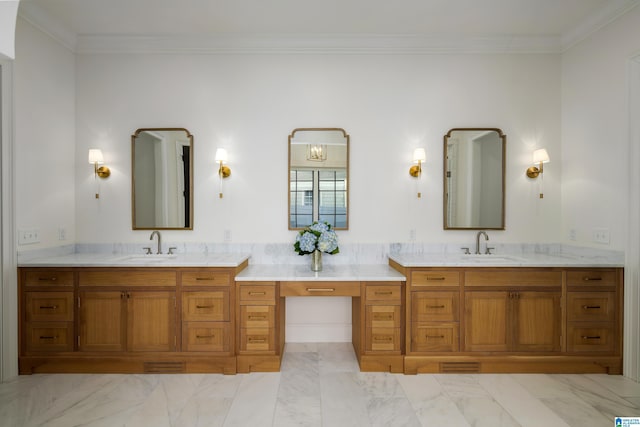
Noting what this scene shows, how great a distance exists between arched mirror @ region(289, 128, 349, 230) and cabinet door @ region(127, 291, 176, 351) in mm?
1319

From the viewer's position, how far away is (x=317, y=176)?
3467 mm

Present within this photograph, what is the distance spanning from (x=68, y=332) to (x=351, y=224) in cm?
256

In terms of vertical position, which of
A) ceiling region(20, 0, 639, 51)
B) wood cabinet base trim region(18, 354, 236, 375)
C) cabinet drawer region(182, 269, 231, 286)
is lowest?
wood cabinet base trim region(18, 354, 236, 375)

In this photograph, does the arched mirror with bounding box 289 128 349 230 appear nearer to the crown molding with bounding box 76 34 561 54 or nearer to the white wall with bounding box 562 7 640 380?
the crown molding with bounding box 76 34 561 54

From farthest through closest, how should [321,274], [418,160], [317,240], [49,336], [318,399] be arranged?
1. [418,160]
2. [317,240]
3. [321,274]
4. [49,336]
5. [318,399]

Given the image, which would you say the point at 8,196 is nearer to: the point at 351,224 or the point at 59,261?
the point at 59,261

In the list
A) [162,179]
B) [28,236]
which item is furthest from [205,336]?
[28,236]

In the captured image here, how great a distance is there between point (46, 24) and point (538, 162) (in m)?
4.62

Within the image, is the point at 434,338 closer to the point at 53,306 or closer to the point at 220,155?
the point at 220,155

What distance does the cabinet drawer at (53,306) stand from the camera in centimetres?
287

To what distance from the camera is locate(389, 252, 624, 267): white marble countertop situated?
2.88m

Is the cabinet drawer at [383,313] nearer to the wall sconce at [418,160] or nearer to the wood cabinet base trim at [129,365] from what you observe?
the wood cabinet base trim at [129,365]

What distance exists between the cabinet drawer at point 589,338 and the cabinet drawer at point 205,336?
2.80 metres

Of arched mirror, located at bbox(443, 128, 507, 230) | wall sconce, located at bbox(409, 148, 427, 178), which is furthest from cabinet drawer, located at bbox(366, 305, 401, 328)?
wall sconce, located at bbox(409, 148, 427, 178)
